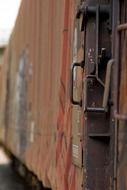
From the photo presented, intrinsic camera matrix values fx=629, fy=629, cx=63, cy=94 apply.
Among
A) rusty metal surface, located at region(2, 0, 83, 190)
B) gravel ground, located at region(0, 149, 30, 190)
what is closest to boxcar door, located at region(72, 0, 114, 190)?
rusty metal surface, located at region(2, 0, 83, 190)

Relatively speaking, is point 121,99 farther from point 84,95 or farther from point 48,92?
point 48,92

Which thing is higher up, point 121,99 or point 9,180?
point 121,99

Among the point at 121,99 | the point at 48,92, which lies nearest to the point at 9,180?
the point at 48,92

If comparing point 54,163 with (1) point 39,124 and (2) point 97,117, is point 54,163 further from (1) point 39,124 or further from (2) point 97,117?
(2) point 97,117

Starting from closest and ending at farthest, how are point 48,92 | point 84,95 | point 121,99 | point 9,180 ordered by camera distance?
point 121,99 → point 84,95 → point 48,92 → point 9,180

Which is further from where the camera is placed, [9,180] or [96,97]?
[9,180]

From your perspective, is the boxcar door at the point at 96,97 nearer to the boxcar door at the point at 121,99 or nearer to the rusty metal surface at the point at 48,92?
the boxcar door at the point at 121,99

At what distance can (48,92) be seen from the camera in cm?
743

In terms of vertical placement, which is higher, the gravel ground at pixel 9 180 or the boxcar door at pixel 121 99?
the boxcar door at pixel 121 99

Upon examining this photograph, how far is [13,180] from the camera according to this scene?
1766 cm

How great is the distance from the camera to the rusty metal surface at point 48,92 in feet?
18.7

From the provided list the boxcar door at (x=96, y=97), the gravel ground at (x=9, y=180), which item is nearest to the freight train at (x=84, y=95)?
the boxcar door at (x=96, y=97)

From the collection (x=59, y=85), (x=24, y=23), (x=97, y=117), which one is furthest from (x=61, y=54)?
(x=24, y=23)

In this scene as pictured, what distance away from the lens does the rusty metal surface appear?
5703mm
